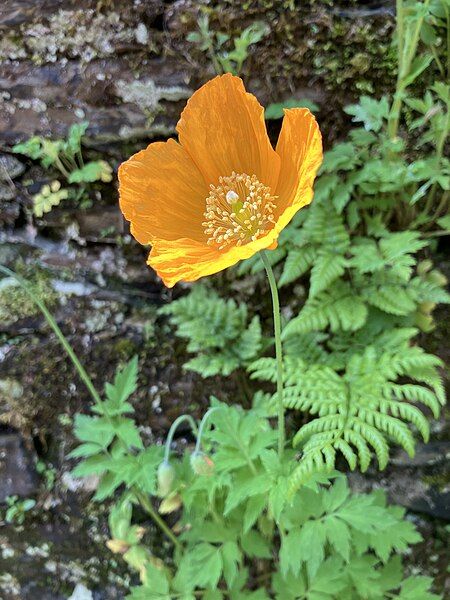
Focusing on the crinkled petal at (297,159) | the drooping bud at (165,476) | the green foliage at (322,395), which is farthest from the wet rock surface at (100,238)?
the crinkled petal at (297,159)

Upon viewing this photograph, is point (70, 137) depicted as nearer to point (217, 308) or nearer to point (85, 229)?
point (85, 229)

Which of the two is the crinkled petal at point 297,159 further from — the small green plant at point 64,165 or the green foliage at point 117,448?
the small green plant at point 64,165

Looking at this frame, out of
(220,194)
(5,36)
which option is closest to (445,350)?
(220,194)

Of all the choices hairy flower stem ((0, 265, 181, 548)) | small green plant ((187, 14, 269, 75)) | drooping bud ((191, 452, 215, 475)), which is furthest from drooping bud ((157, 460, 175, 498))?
small green plant ((187, 14, 269, 75))

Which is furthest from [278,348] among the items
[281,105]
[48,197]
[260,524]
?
[48,197]

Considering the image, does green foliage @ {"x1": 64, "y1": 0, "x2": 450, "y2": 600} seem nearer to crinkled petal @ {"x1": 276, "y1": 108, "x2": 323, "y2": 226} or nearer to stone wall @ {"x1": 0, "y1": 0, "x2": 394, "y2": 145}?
stone wall @ {"x1": 0, "y1": 0, "x2": 394, "y2": 145}

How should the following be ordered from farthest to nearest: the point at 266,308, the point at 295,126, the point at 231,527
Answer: the point at 266,308 < the point at 231,527 < the point at 295,126

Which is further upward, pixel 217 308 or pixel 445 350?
pixel 217 308
